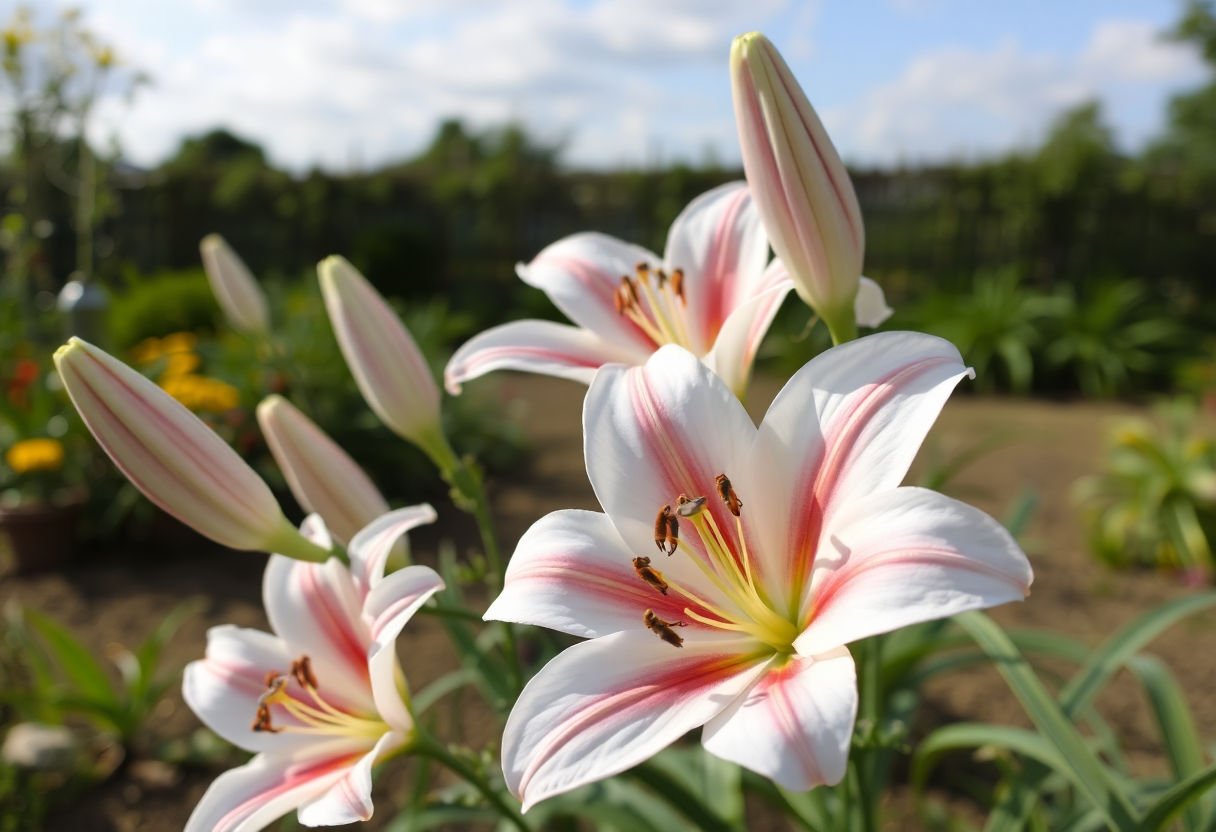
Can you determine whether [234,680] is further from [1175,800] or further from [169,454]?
[1175,800]

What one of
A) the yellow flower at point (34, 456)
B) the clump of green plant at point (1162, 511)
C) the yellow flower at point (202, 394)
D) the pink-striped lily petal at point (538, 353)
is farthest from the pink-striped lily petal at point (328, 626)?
the clump of green plant at point (1162, 511)

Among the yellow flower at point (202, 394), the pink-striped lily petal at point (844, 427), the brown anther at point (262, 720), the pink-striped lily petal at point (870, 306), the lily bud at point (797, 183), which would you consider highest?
the lily bud at point (797, 183)

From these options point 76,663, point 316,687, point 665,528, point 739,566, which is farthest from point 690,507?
point 76,663

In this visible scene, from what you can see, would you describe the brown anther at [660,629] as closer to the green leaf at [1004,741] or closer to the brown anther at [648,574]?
the brown anther at [648,574]

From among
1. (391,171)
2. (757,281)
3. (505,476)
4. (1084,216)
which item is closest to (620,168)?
(391,171)

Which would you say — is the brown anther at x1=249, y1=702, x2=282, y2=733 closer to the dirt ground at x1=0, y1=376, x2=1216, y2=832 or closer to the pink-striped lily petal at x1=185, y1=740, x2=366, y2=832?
the pink-striped lily petal at x1=185, y1=740, x2=366, y2=832

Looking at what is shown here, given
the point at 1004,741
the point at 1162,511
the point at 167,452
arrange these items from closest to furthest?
the point at 167,452, the point at 1004,741, the point at 1162,511
